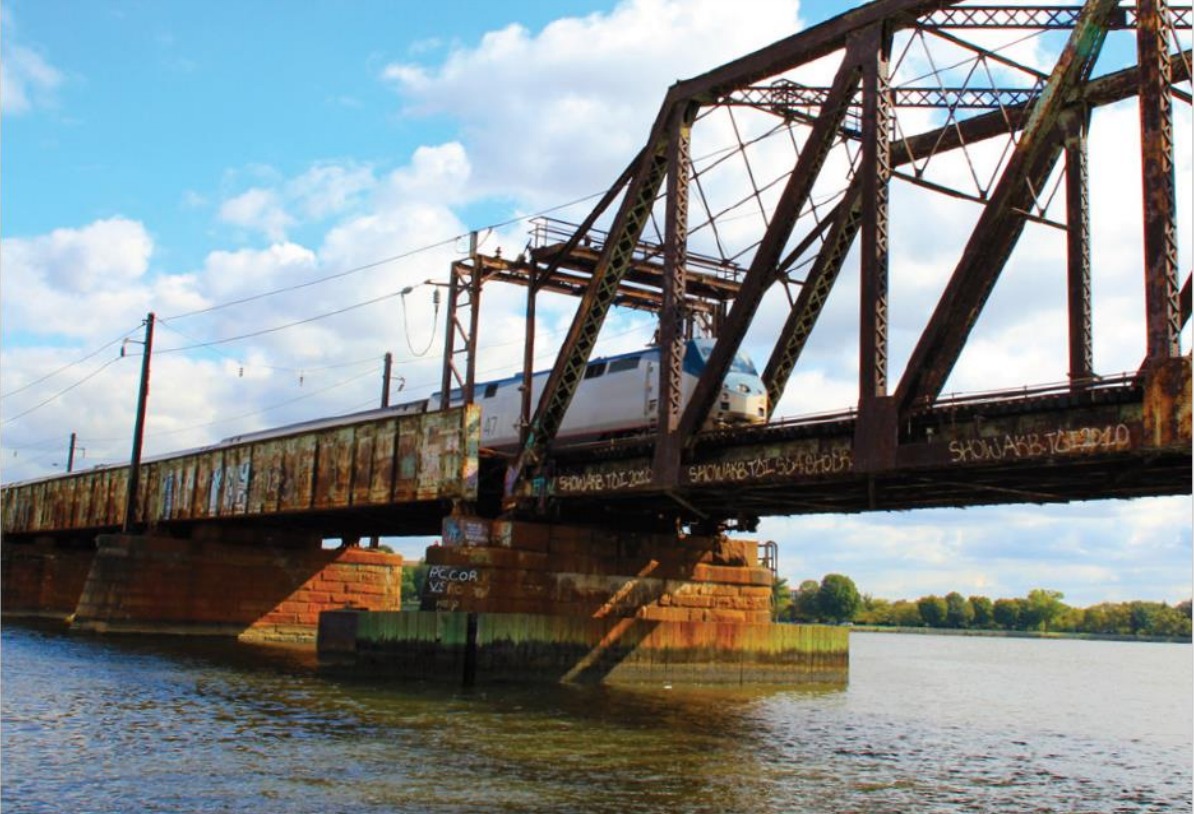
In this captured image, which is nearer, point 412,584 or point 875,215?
point 875,215

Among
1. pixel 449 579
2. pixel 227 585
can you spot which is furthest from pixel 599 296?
pixel 227 585

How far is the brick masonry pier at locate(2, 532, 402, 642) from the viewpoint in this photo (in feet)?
166

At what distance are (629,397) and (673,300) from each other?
6218 millimetres

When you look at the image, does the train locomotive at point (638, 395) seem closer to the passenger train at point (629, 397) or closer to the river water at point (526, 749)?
the passenger train at point (629, 397)

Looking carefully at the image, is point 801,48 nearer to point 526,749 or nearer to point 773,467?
point 773,467

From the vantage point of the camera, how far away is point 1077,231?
25859 mm

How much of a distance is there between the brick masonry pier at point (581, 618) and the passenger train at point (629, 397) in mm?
3606

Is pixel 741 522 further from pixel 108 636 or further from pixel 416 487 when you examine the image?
pixel 108 636

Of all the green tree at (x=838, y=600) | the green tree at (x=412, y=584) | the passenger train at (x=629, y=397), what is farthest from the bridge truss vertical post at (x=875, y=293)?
the green tree at (x=838, y=600)

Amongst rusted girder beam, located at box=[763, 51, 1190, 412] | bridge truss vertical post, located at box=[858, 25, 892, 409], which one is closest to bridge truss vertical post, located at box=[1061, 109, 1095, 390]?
rusted girder beam, located at box=[763, 51, 1190, 412]

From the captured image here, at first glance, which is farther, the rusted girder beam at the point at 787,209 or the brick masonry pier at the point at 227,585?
the brick masonry pier at the point at 227,585

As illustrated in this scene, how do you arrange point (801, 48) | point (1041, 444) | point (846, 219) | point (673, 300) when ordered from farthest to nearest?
point (673, 300) < point (846, 219) < point (801, 48) < point (1041, 444)

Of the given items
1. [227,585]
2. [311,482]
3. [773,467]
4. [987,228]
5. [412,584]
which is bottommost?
[227,585]

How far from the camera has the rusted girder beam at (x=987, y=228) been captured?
22.8 meters
